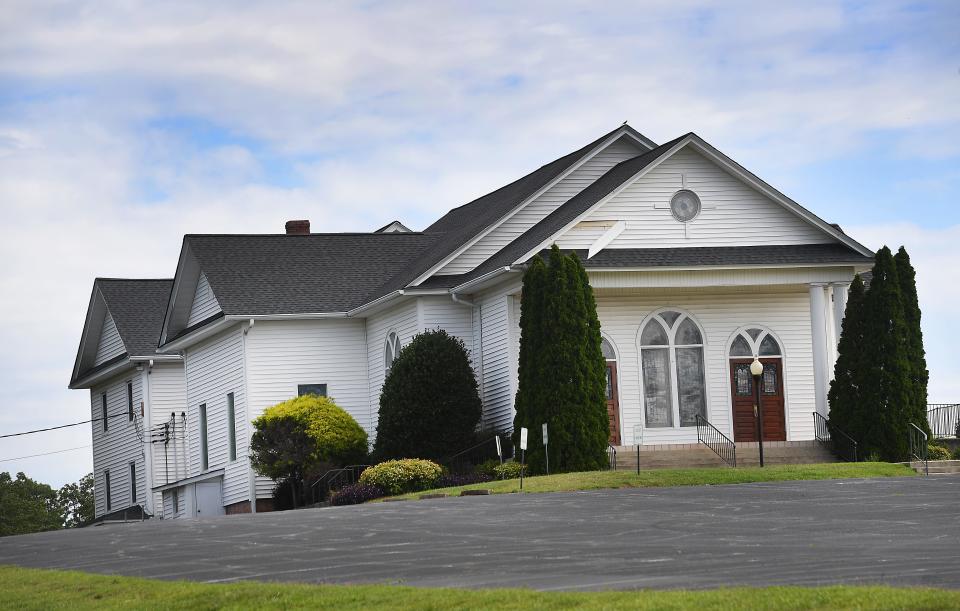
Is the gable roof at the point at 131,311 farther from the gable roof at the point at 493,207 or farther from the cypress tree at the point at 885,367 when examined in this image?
the cypress tree at the point at 885,367

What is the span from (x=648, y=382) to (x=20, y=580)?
1877 cm

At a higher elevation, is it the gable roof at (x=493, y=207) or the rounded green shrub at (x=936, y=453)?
the gable roof at (x=493, y=207)

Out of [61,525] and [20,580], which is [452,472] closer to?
[20,580]

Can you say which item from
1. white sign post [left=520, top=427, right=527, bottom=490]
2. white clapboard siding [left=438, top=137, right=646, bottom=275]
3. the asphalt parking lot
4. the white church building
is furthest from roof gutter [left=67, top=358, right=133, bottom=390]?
the asphalt parking lot

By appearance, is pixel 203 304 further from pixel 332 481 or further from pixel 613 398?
pixel 613 398

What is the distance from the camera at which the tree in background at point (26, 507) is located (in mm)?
79312

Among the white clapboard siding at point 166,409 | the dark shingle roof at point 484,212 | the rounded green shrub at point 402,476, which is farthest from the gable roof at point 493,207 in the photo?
the white clapboard siding at point 166,409

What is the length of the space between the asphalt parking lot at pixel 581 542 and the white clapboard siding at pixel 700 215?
9353mm

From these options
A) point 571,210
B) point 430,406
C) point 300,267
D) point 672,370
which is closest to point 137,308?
point 300,267

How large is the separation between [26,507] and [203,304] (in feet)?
149

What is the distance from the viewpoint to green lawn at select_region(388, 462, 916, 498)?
84.9ft

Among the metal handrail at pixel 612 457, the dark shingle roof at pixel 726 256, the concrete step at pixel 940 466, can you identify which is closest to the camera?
the concrete step at pixel 940 466

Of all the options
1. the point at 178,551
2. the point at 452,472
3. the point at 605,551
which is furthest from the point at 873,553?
the point at 452,472

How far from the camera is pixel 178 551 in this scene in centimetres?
1862
